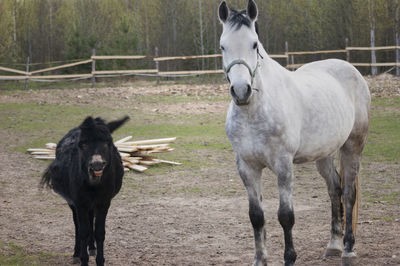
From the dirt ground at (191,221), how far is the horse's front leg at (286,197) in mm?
665

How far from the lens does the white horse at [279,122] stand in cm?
409

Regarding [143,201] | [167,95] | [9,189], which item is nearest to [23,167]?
[9,189]

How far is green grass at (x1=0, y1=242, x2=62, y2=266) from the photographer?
5164mm

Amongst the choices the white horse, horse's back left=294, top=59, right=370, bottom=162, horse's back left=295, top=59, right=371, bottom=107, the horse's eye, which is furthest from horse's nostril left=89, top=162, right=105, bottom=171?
horse's back left=295, top=59, right=371, bottom=107

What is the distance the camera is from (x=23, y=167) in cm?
1002

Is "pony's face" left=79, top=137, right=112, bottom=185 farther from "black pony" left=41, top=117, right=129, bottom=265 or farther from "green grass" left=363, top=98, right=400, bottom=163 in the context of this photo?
"green grass" left=363, top=98, right=400, bottom=163

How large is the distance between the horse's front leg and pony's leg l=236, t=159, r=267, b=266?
0.23m

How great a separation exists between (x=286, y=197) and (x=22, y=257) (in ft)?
9.41

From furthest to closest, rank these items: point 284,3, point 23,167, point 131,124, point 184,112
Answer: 1. point 284,3
2. point 184,112
3. point 131,124
4. point 23,167

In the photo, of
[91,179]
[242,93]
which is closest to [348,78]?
[242,93]

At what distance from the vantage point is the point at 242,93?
12.7ft

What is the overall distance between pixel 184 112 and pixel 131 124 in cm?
238

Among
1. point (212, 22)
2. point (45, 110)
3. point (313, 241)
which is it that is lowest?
point (313, 241)

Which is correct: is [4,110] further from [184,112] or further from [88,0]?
[88,0]
